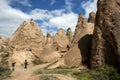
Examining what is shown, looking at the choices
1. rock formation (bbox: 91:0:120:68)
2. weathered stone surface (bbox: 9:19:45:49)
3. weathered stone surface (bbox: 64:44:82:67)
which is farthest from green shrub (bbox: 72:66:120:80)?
weathered stone surface (bbox: 9:19:45:49)

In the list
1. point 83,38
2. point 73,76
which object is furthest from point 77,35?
point 73,76

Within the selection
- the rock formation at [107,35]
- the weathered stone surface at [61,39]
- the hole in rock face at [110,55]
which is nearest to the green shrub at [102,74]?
the hole in rock face at [110,55]

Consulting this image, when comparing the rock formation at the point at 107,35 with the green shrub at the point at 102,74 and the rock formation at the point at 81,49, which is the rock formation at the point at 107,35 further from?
the rock formation at the point at 81,49

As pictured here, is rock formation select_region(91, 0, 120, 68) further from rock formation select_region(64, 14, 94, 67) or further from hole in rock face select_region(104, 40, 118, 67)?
rock formation select_region(64, 14, 94, 67)

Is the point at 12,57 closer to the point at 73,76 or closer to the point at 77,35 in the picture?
the point at 77,35

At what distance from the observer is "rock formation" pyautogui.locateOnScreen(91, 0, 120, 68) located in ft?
106

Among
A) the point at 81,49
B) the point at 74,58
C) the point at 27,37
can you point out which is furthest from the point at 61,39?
the point at 74,58

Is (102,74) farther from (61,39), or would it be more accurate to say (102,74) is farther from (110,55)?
(61,39)

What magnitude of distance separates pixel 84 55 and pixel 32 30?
2081 centimetres

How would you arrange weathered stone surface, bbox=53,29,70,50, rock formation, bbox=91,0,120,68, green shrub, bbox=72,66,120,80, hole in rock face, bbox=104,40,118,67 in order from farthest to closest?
weathered stone surface, bbox=53,29,70,50 → rock formation, bbox=91,0,120,68 → hole in rock face, bbox=104,40,118,67 → green shrub, bbox=72,66,120,80

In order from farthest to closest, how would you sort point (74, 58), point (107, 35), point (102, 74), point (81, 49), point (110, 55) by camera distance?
point (81, 49) < point (74, 58) < point (107, 35) < point (110, 55) < point (102, 74)

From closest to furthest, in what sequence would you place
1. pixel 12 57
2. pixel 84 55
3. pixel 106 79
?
pixel 106 79, pixel 84 55, pixel 12 57

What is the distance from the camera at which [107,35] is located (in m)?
33.8

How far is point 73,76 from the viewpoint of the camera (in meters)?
32.7
